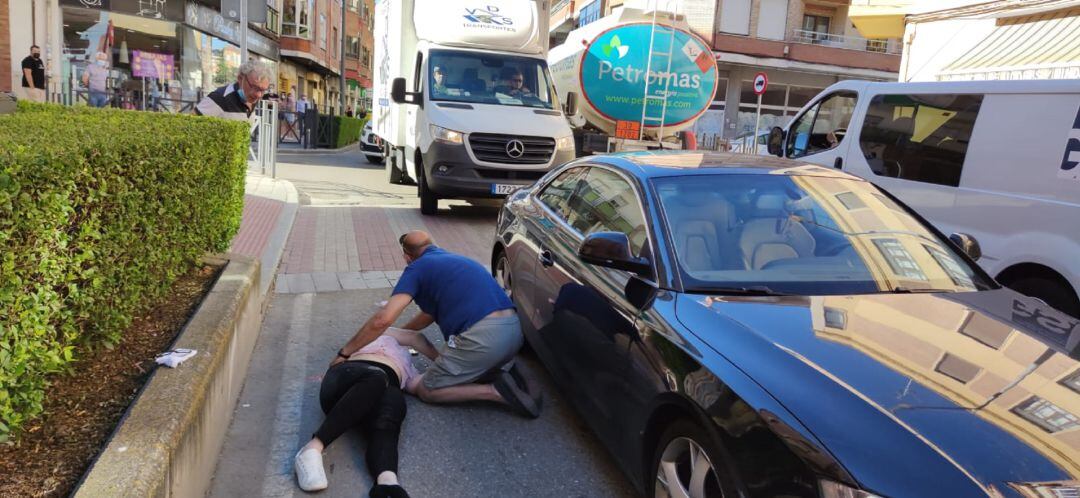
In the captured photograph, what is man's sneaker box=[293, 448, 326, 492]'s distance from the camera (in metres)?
3.22

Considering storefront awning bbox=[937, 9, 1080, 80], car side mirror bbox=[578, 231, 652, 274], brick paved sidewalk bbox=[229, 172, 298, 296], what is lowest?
brick paved sidewalk bbox=[229, 172, 298, 296]

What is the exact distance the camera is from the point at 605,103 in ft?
44.8

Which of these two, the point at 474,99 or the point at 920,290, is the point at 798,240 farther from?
the point at 474,99

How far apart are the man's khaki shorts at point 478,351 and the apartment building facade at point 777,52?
98.4 feet

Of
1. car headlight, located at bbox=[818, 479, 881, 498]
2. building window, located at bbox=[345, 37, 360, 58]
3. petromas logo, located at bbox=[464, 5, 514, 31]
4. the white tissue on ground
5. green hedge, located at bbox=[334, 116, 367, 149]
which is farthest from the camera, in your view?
building window, located at bbox=[345, 37, 360, 58]

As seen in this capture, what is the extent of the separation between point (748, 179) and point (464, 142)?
673 centimetres

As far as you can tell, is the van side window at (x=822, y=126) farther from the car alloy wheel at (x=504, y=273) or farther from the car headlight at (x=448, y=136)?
the car headlight at (x=448, y=136)

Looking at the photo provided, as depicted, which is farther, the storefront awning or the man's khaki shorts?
the storefront awning

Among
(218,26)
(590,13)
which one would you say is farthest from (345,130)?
(590,13)

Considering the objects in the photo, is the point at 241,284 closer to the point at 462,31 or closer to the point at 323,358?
the point at 323,358

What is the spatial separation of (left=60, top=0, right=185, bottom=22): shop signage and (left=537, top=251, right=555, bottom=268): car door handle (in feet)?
73.4

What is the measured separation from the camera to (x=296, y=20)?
3916 cm

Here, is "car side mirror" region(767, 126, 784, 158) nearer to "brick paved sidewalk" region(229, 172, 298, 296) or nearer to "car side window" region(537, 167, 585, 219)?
"car side window" region(537, 167, 585, 219)

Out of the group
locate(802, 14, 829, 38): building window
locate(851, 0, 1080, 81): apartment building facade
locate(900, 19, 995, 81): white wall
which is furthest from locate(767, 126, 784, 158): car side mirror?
locate(802, 14, 829, 38): building window
